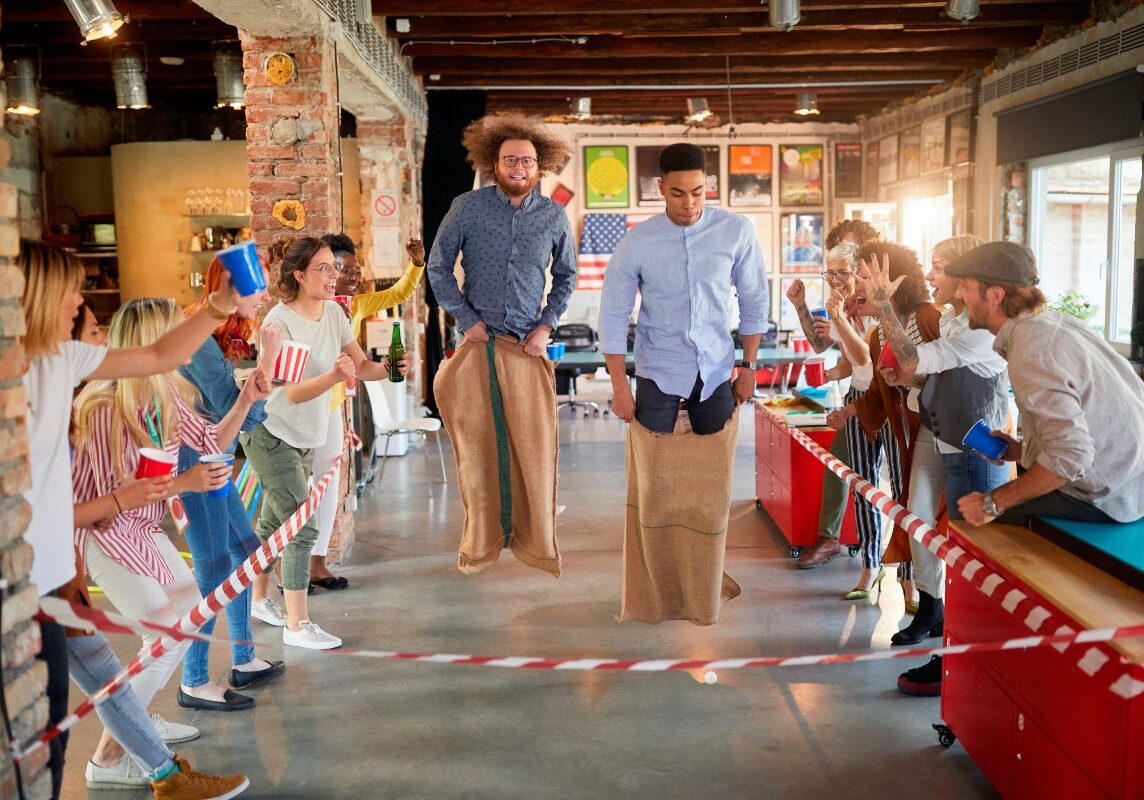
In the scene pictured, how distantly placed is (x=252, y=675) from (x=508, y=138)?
241 cm

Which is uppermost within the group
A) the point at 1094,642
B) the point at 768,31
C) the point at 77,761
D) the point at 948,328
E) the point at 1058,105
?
the point at 768,31

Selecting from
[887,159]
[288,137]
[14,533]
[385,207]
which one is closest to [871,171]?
[887,159]

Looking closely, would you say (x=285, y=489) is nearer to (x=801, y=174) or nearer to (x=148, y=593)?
(x=148, y=593)

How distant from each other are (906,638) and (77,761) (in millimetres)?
3205

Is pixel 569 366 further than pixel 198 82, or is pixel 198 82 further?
pixel 198 82

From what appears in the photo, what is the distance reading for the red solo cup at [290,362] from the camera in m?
3.89

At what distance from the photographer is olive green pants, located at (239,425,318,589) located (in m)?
4.65

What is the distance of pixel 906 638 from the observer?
14.6 ft

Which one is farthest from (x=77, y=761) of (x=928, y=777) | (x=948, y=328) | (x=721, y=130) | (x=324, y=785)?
(x=721, y=130)

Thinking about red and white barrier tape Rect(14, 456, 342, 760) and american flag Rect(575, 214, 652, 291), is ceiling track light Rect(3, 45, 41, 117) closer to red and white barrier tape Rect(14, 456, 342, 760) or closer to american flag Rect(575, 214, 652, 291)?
red and white barrier tape Rect(14, 456, 342, 760)

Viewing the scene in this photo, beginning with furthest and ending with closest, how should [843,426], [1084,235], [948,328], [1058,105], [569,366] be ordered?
[569,366]
[1084,235]
[1058,105]
[843,426]
[948,328]

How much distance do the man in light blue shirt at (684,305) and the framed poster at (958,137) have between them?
855 cm

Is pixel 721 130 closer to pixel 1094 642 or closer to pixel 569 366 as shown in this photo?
pixel 569 366

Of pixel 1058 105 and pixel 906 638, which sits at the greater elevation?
pixel 1058 105
